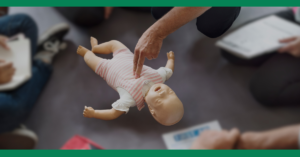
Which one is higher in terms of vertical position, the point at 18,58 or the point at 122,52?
the point at 122,52

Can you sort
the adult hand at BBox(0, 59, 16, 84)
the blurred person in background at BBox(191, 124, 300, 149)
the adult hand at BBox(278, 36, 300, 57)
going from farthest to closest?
the adult hand at BBox(0, 59, 16, 84), the adult hand at BBox(278, 36, 300, 57), the blurred person in background at BBox(191, 124, 300, 149)

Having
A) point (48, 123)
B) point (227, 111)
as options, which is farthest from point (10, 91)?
point (227, 111)

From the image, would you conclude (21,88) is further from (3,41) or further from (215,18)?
(215,18)

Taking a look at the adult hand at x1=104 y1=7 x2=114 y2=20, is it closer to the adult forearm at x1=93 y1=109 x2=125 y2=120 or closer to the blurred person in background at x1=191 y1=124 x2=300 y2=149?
the adult forearm at x1=93 y1=109 x2=125 y2=120

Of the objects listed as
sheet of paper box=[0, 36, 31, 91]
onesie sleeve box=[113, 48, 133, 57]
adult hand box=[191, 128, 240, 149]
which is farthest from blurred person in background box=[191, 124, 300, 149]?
sheet of paper box=[0, 36, 31, 91]

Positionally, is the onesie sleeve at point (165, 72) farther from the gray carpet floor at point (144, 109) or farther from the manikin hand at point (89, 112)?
the manikin hand at point (89, 112)

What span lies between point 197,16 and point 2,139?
96cm

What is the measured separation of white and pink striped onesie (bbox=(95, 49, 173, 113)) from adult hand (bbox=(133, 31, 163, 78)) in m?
0.01

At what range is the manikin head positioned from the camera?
1.16 feet

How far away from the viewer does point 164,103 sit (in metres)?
0.35

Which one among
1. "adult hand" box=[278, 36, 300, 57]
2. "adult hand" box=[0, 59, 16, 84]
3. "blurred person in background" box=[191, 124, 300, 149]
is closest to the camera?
"blurred person in background" box=[191, 124, 300, 149]

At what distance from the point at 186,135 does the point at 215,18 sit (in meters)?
0.34

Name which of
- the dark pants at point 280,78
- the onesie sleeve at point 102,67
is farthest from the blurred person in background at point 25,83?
the dark pants at point 280,78

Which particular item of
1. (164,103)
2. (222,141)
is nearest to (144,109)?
(164,103)
